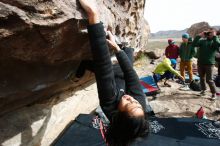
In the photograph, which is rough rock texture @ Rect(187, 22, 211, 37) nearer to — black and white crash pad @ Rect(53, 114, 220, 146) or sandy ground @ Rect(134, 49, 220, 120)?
sandy ground @ Rect(134, 49, 220, 120)

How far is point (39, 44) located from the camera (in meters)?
3.34

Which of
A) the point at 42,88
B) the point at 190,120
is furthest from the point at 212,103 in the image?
the point at 42,88

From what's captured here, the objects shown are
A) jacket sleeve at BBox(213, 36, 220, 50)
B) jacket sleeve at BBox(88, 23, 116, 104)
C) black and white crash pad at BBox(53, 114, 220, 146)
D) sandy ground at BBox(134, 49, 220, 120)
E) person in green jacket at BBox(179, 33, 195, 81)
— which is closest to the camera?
jacket sleeve at BBox(88, 23, 116, 104)

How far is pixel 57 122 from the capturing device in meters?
5.37

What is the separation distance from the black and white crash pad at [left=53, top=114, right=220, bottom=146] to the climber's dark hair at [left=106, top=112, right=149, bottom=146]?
233 centimetres

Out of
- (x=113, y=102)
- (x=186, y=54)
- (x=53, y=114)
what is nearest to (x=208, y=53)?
(x=186, y=54)

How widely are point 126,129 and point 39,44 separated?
147cm

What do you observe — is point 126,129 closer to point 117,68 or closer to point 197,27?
point 117,68

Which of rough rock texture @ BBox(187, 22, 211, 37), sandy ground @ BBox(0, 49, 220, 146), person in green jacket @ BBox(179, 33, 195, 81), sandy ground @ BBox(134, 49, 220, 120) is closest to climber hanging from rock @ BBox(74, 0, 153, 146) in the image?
sandy ground @ BBox(0, 49, 220, 146)

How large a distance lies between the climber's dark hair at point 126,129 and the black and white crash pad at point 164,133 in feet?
7.63

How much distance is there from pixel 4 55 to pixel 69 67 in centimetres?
153

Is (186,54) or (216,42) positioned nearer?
(216,42)

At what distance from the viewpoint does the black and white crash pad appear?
525cm

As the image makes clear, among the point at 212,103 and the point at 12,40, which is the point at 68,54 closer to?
the point at 12,40
